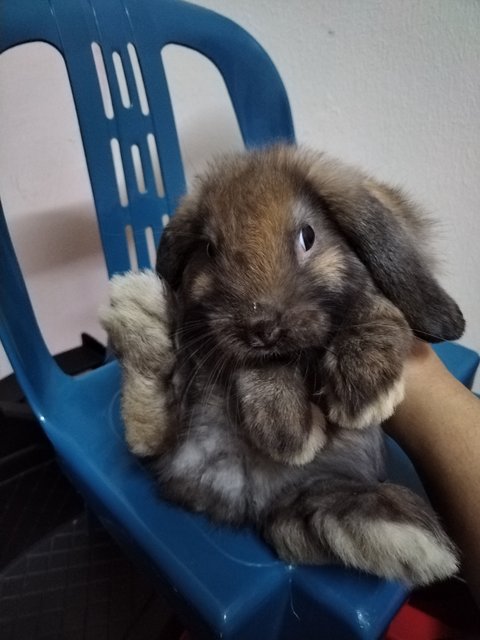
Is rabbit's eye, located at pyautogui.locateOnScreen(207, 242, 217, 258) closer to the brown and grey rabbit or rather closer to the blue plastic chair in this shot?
the brown and grey rabbit

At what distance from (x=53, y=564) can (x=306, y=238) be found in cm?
80

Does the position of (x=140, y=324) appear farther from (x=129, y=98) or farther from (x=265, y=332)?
(x=129, y=98)

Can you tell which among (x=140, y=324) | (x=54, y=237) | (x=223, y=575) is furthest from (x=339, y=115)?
(x=223, y=575)

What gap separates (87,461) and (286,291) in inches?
17.5

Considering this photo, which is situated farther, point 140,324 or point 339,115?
point 339,115

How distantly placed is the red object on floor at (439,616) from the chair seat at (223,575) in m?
0.18

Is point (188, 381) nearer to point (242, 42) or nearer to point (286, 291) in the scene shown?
point (286, 291)

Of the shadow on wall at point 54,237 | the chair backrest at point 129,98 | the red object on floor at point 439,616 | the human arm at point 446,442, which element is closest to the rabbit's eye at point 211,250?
the human arm at point 446,442

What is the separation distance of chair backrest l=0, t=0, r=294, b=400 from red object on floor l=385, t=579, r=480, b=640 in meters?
0.68

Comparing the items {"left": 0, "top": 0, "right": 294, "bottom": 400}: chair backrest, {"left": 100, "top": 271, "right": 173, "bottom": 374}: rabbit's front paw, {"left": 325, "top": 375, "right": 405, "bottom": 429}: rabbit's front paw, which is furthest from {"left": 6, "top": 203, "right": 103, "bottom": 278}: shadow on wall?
{"left": 325, "top": 375, "right": 405, "bottom": 429}: rabbit's front paw

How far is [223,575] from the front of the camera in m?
0.64

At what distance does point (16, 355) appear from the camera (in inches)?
33.2

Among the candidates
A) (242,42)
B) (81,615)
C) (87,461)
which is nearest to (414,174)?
(242,42)

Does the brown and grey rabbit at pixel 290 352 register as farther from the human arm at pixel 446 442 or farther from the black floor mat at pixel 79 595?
the black floor mat at pixel 79 595
